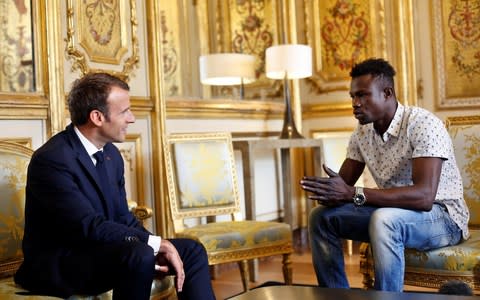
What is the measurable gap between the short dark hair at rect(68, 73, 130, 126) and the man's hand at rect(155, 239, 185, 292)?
1.57ft

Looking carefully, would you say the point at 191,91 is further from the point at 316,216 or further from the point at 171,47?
the point at 316,216

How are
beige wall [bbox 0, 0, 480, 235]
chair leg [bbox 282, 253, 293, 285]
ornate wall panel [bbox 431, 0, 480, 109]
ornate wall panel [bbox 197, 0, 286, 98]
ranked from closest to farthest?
beige wall [bbox 0, 0, 480, 235] → chair leg [bbox 282, 253, 293, 285] → ornate wall panel [bbox 431, 0, 480, 109] → ornate wall panel [bbox 197, 0, 286, 98]

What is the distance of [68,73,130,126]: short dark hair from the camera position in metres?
2.07

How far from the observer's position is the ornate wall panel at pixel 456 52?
14.0 ft

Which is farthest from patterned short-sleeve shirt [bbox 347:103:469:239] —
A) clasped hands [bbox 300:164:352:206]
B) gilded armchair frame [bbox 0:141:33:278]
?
gilded armchair frame [bbox 0:141:33:278]

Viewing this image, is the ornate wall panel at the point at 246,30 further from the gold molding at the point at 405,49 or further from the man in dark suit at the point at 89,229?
the man in dark suit at the point at 89,229

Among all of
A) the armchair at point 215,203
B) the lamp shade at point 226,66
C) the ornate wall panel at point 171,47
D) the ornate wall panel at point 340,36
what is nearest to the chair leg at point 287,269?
the armchair at point 215,203

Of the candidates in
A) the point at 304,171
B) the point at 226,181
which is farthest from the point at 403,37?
the point at 226,181

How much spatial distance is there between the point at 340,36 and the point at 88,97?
300cm

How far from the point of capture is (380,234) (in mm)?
2184

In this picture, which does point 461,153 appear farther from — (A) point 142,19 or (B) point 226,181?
(A) point 142,19

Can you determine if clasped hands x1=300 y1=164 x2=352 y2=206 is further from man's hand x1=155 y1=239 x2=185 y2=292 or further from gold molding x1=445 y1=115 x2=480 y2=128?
gold molding x1=445 y1=115 x2=480 y2=128

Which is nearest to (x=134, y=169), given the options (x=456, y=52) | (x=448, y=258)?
(x=448, y=258)

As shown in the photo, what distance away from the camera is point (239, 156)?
4.29 metres
